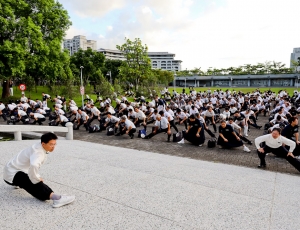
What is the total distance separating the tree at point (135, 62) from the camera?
1228 inches

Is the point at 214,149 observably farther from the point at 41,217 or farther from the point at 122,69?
the point at 122,69

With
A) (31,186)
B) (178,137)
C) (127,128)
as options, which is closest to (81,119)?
(127,128)

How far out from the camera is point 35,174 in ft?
12.3

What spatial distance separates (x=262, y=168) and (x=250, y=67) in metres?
72.5

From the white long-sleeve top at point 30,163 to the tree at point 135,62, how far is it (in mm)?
27399

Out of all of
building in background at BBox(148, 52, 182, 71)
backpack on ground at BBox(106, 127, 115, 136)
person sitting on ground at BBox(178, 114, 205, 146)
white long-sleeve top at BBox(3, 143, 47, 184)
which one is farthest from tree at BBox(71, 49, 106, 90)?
building in background at BBox(148, 52, 182, 71)

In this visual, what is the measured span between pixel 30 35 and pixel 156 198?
2028 centimetres

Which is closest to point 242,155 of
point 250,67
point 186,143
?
point 186,143

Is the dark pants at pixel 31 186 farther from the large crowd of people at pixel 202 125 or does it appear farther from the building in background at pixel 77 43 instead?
the building in background at pixel 77 43

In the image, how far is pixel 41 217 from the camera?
3.63 meters

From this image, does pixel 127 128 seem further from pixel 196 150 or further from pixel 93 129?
pixel 196 150

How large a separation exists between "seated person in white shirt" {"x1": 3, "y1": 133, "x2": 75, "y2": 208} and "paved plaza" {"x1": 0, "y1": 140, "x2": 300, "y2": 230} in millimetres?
163

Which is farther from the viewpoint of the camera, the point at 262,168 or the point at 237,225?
the point at 262,168

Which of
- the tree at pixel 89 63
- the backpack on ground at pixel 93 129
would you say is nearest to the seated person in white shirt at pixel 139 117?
the backpack on ground at pixel 93 129
